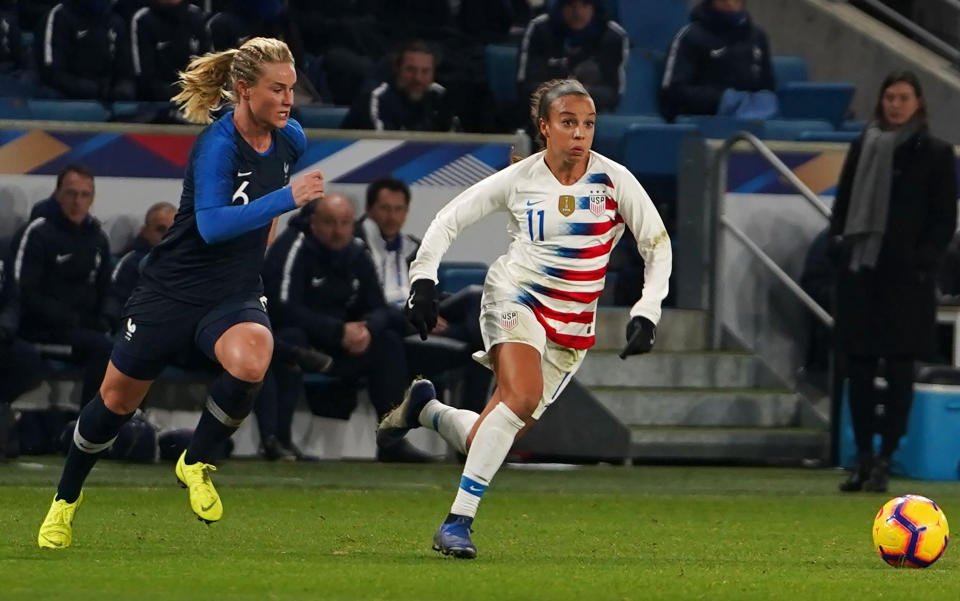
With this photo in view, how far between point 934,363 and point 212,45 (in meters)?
5.67

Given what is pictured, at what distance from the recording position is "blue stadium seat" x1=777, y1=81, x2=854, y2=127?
648 inches

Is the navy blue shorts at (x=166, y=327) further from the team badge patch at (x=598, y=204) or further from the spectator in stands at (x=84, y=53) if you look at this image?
the spectator in stands at (x=84, y=53)

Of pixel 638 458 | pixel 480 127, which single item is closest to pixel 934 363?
pixel 638 458

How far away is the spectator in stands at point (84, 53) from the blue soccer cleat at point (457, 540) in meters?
7.65

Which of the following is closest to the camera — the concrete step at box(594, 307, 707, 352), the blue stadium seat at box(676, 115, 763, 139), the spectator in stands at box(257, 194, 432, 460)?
the spectator in stands at box(257, 194, 432, 460)

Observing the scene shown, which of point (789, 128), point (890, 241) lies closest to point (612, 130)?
point (789, 128)

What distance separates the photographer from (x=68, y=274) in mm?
12891

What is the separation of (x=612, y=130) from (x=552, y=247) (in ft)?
22.9

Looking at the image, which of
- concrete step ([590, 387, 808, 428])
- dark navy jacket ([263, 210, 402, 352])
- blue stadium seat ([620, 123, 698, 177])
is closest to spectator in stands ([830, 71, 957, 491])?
concrete step ([590, 387, 808, 428])

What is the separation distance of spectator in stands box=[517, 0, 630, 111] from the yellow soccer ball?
766cm

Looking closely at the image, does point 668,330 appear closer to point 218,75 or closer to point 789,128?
point 789,128

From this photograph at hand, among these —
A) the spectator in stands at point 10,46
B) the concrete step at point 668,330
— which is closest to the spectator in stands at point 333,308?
the concrete step at point 668,330

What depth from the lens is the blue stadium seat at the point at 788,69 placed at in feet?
56.0

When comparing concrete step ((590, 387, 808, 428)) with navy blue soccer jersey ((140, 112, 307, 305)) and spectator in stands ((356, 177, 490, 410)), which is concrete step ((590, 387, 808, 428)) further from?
navy blue soccer jersey ((140, 112, 307, 305))
